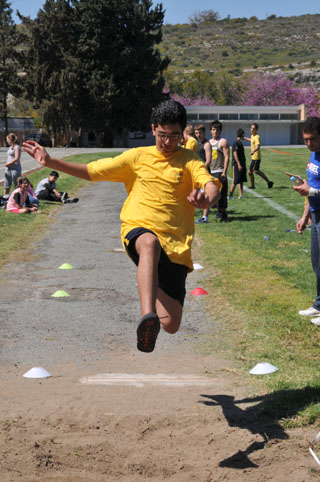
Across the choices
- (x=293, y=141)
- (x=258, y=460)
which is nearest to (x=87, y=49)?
(x=293, y=141)

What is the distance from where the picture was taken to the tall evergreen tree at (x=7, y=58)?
81.0 metres

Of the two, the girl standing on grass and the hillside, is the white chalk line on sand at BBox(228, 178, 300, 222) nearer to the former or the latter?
the girl standing on grass

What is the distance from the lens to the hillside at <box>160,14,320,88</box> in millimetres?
170875

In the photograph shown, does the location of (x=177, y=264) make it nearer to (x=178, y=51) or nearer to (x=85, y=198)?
(x=85, y=198)

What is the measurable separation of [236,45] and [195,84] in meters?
69.5

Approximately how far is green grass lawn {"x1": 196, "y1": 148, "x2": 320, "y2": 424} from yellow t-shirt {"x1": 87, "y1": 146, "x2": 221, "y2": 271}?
48.2 inches

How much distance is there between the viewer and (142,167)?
4766 mm

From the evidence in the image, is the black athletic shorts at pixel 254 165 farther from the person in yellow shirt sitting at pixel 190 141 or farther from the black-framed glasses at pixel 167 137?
the black-framed glasses at pixel 167 137

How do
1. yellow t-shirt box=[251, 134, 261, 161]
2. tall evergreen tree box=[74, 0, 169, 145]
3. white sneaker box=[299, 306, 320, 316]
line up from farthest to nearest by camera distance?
1. tall evergreen tree box=[74, 0, 169, 145]
2. yellow t-shirt box=[251, 134, 261, 161]
3. white sneaker box=[299, 306, 320, 316]

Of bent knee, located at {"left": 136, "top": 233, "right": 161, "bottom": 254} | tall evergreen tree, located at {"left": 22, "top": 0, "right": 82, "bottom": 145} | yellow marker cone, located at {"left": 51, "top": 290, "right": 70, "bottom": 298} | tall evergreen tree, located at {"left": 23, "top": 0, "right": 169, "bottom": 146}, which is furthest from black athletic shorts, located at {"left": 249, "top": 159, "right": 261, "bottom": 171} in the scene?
tall evergreen tree, located at {"left": 22, "top": 0, "right": 82, "bottom": 145}

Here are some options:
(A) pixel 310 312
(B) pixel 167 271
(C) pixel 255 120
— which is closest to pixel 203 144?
(A) pixel 310 312

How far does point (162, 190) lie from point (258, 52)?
614 ft

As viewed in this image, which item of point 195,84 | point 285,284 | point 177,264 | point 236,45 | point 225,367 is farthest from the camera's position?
point 236,45

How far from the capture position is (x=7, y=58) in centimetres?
8744
